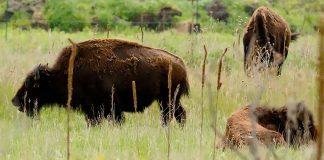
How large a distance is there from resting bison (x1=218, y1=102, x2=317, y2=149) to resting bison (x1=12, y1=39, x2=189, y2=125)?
1.98m

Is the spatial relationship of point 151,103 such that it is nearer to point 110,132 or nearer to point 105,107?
point 105,107

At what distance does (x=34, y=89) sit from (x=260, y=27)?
4.80 meters

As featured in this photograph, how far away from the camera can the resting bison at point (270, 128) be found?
7.21 m

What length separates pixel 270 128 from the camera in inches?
312

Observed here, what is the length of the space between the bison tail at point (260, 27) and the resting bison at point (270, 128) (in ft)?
18.1

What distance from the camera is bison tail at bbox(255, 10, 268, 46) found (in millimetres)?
13555

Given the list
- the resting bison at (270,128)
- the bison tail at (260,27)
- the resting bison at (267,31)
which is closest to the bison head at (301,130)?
the resting bison at (270,128)

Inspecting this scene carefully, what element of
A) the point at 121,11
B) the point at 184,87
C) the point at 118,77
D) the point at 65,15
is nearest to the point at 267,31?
the point at 184,87

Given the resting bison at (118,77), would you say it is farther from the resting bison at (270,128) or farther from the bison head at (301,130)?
the bison head at (301,130)

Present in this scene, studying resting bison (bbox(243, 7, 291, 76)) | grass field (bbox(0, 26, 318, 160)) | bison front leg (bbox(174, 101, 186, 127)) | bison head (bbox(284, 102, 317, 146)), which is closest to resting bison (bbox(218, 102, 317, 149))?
bison head (bbox(284, 102, 317, 146))

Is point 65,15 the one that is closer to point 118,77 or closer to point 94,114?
point 118,77

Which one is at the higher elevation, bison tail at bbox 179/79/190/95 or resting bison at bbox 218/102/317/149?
resting bison at bbox 218/102/317/149

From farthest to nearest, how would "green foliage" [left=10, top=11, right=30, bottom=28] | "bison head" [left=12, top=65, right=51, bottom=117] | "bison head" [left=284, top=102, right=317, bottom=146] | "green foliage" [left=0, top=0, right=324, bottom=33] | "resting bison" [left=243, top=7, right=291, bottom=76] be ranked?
"green foliage" [left=0, top=0, right=324, bottom=33], "green foliage" [left=10, top=11, right=30, bottom=28], "resting bison" [left=243, top=7, right=291, bottom=76], "bison head" [left=12, top=65, right=51, bottom=117], "bison head" [left=284, top=102, right=317, bottom=146]

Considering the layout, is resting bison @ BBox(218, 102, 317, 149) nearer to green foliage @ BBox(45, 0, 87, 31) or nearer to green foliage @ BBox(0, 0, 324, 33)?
green foliage @ BBox(0, 0, 324, 33)
